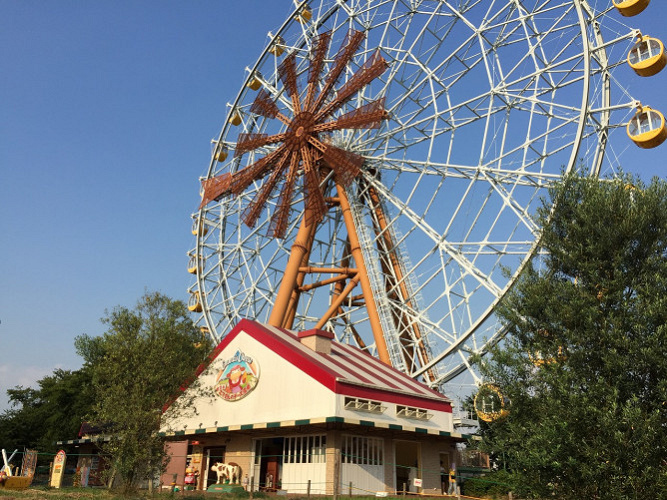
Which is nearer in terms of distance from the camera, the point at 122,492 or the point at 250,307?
the point at 122,492

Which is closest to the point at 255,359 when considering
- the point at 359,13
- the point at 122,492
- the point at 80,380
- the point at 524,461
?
the point at 122,492

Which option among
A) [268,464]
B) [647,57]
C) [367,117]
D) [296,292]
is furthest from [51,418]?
[647,57]

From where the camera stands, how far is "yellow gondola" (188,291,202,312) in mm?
35375

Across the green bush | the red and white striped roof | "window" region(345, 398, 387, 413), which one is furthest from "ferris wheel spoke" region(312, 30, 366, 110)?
the green bush

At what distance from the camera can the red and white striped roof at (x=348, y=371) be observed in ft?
60.9

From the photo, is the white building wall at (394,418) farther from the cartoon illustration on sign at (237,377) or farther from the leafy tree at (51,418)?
the leafy tree at (51,418)

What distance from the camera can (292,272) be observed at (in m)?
28.9

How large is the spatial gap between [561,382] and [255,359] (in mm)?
11258

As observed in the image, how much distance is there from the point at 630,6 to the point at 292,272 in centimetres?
1734

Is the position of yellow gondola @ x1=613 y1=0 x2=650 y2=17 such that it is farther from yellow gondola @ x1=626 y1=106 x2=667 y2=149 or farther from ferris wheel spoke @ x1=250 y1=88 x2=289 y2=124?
ferris wheel spoke @ x1=250 y1=88 x2=289 y2=124

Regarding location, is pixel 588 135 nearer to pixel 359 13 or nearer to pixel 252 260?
pixel 359 13

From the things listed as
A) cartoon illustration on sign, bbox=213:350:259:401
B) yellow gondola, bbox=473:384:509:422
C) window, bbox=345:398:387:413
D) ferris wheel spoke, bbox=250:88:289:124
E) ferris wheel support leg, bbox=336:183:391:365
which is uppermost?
ferris wheel spoke, bbox=250:88:289:124

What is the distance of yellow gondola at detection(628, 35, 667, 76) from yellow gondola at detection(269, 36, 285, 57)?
20.4m

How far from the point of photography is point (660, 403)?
12234 mm
